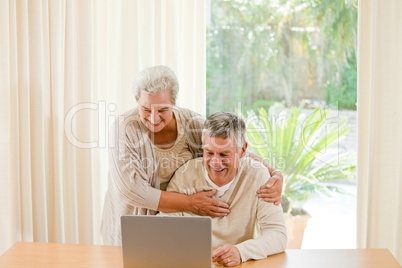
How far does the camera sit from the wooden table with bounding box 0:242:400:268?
1787 mm

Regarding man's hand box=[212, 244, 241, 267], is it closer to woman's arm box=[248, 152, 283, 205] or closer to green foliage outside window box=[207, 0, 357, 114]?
woman's arm box=[248, 152, 283, 205]

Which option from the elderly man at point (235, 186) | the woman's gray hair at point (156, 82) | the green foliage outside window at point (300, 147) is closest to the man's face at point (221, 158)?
the elderly man at point (235, 186)

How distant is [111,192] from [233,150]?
75 cm

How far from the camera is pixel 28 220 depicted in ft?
9.19

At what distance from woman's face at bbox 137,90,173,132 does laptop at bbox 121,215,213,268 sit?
25.0 inches

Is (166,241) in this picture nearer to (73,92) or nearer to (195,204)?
(195,204)

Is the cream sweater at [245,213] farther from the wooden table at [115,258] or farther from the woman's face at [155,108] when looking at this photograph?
the woman's face at [155,108]

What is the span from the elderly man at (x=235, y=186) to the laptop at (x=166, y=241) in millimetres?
321

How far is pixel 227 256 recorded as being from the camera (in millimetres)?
1771

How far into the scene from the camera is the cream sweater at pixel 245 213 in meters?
1.86

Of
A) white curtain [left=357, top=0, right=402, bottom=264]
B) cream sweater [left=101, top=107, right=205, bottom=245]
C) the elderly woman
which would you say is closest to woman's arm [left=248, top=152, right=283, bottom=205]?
the elderly woman

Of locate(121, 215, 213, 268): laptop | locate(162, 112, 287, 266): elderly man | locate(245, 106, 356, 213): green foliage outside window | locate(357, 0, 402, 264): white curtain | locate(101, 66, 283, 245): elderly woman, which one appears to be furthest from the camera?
locate(245, 106, 356, 213): green foliage outside window

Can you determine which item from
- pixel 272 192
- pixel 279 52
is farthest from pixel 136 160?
pixel 279 52

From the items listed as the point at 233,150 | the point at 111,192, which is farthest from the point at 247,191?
the point at 111,192
